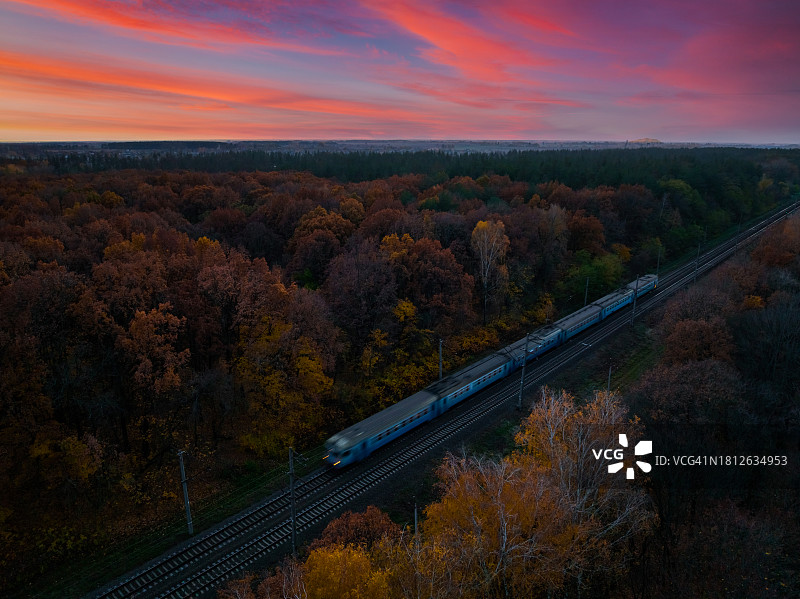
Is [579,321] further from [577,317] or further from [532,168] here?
[532,168]

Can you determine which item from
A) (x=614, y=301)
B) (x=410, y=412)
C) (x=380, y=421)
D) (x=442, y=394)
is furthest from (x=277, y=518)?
(x=614, y=301)

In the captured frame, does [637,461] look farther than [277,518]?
No

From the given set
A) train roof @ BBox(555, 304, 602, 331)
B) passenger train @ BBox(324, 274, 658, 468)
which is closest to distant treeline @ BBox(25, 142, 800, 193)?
train roof @ BBox(555, 304, 602, 331)

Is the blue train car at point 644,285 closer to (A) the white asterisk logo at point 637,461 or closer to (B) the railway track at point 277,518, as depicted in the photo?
(B) the railway track at point 277,518

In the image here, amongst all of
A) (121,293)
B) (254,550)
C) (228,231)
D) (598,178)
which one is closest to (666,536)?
(254,550)

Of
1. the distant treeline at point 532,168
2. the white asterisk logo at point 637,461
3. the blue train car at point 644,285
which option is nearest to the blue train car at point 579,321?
the blue train car at point 644,285

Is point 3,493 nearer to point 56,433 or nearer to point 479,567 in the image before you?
point 56,433
